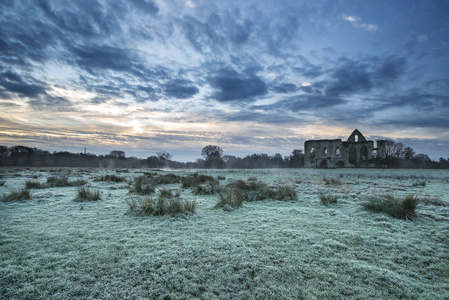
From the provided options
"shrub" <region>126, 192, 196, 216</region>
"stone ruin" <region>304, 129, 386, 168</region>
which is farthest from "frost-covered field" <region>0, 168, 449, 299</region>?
"stone ruin" <region>304, 129, 386, 168</region>

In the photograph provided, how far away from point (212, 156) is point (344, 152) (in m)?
42.0

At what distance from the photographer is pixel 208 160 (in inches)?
2803

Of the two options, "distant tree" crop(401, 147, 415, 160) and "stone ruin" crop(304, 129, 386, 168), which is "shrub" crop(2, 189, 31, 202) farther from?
"distant tree" crop(401, 147, 415, 160)

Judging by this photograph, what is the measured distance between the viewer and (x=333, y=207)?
5688 millimetres

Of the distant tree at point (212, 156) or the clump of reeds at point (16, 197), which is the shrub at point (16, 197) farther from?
the distant tree at point (212, 156)

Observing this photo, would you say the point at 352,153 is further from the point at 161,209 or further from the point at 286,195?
the point at 161,209

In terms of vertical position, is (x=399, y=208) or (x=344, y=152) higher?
(x=344, y=152)

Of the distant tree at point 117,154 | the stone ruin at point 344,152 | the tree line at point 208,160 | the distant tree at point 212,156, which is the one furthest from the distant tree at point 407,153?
the distant tree at point 117,154

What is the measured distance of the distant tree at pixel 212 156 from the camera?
67625 mm

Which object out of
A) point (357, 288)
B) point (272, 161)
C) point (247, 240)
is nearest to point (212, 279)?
point (247, 240)

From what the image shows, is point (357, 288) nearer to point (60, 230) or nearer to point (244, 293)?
point (244, 293)

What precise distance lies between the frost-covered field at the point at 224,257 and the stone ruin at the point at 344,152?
1610 inches

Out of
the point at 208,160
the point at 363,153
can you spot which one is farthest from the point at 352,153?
the point at 208,160

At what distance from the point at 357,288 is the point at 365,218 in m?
3.00
